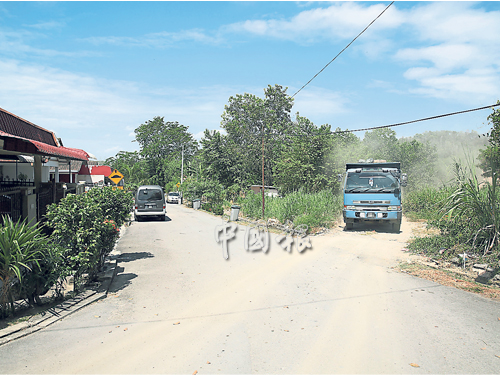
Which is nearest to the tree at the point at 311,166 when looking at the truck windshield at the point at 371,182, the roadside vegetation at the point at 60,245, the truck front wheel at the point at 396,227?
the truck windshield at the point at 371,182

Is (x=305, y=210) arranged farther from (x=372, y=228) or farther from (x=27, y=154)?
(x=27, y=154)

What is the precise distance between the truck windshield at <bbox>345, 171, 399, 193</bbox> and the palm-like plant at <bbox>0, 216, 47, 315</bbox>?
1145 cm

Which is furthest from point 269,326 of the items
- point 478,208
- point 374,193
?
point 374,193

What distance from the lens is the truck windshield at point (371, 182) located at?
1412 centimetres

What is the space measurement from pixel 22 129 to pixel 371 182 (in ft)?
40.2

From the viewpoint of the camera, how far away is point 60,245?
678 centimetres

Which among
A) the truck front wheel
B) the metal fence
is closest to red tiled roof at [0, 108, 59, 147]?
the metal fence

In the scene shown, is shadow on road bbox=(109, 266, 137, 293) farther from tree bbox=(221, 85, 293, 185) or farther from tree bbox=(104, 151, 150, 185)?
tree bbox=(104, 151, 150, 185)

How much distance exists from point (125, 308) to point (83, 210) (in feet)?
7.02

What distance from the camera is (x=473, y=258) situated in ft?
29.5

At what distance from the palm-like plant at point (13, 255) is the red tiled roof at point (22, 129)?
3.79 metres

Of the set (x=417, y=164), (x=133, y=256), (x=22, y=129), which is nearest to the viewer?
(x=22, y=129)

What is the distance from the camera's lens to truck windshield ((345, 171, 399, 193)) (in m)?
14.1

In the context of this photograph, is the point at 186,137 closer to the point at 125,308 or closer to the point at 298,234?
the point at 298,234
